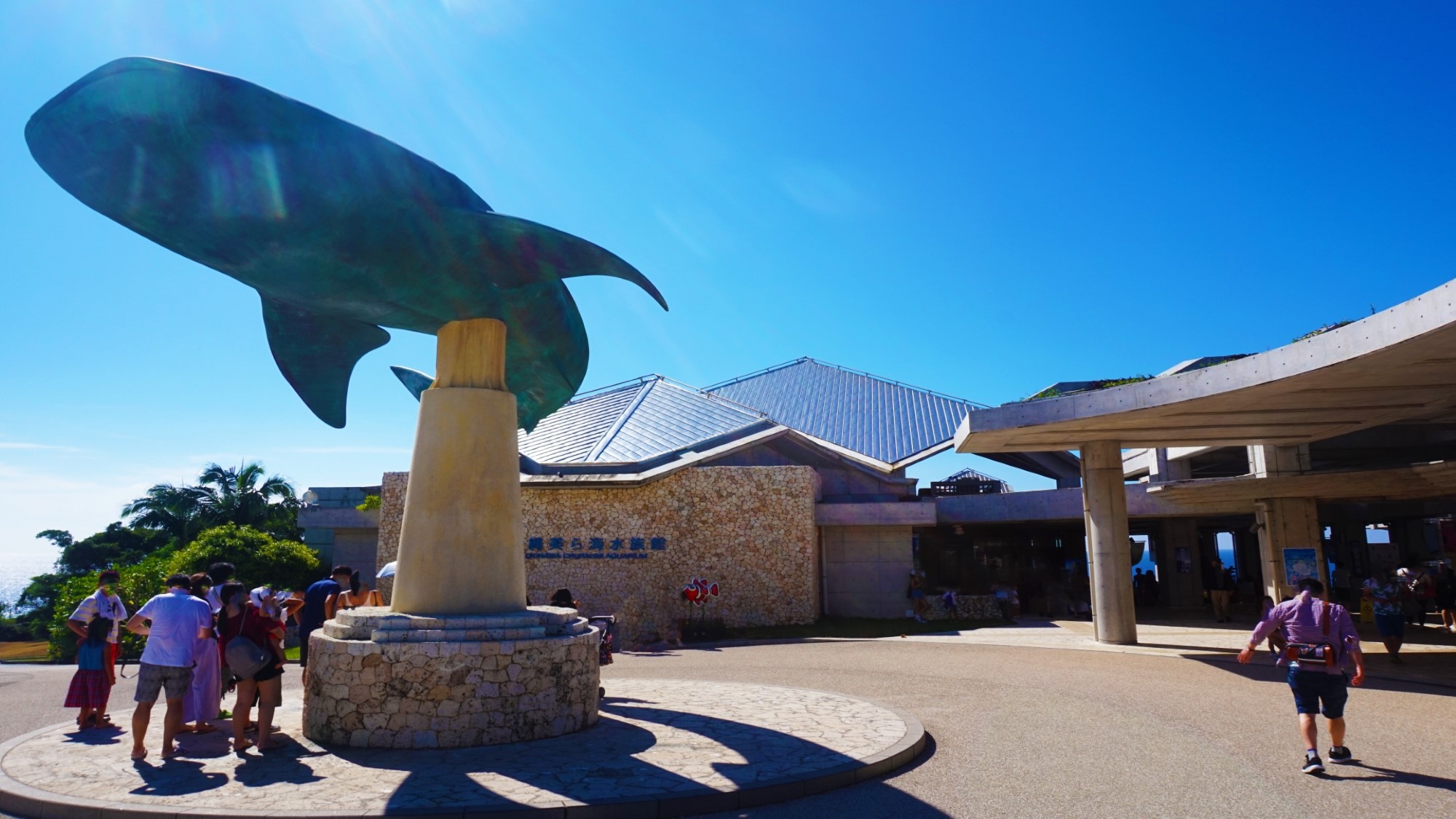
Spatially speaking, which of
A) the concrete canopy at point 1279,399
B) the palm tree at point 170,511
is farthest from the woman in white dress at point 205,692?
the palm tree at point 170,511

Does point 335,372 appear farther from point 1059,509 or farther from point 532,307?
point 1059,509

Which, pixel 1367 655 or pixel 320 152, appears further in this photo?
pixel 1367 655

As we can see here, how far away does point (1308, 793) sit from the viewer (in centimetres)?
516

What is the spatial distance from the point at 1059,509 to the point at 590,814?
767 inches

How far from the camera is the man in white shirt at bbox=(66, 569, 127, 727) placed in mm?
7332

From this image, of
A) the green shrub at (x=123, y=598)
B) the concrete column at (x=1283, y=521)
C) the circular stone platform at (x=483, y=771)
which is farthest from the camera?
the concrete column at (x=1283, y=521)

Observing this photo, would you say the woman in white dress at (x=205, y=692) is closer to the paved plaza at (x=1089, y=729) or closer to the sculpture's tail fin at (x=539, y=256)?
the paved plaza at (x=1089, y=729)

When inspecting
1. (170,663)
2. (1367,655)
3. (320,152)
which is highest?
(320,152)

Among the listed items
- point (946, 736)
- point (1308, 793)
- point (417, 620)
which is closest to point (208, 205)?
point (417, 620)

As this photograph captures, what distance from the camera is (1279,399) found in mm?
11484

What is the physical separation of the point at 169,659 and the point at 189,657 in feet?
0.40

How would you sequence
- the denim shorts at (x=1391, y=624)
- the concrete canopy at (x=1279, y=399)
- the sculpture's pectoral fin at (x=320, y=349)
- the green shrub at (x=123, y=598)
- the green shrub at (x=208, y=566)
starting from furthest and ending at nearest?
the green shrub at (x=208, y=566), the green shrub at (x=123, y=598), the denim shorts at (x=1391, y=624), the concrete canopy at (x=1279, y=399), the sculpture's pectoral fin at (x=320, y=349)

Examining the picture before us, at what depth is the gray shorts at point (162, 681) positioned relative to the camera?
238 inches

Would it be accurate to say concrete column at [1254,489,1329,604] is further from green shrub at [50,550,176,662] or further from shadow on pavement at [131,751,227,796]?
green shrub at [50,550,176,662]
